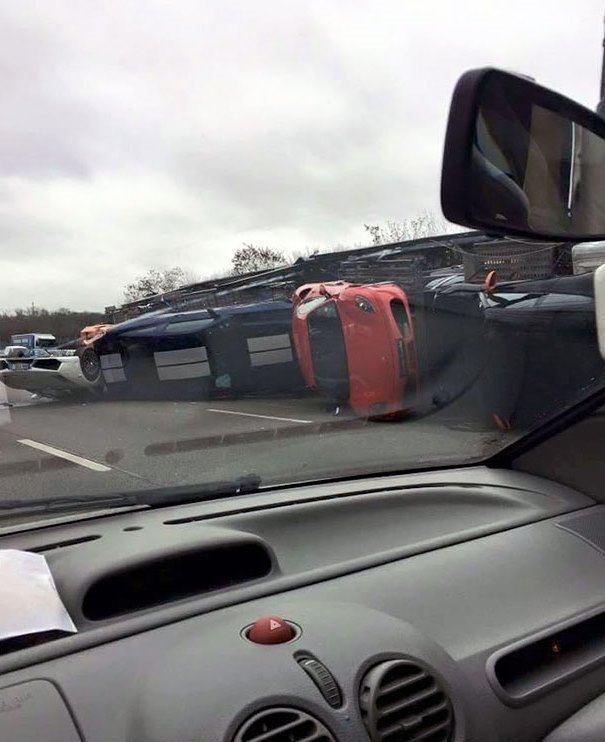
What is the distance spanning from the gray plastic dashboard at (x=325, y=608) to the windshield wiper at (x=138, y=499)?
0.20ft

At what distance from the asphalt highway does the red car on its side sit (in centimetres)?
30

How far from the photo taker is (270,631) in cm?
173

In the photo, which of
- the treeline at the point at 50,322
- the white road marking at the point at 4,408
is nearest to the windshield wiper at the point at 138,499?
the white road marking at the point at 4,408

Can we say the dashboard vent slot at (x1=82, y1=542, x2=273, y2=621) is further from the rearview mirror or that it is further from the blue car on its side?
the blue car on its side

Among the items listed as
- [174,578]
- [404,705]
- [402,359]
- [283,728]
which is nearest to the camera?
[283,728]

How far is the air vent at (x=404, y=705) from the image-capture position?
1577 mm

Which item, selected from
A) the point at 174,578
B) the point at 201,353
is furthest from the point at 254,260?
the point at 174,578

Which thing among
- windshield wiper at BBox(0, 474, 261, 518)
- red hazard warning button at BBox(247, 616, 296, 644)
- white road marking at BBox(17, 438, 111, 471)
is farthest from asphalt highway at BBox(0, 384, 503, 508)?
red hazard warning button at BBox(247, 616, 296, 644)

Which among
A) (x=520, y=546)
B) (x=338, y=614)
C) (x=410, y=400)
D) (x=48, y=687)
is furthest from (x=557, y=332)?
(x=48, y=687)

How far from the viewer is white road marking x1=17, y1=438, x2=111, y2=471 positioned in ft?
9.92

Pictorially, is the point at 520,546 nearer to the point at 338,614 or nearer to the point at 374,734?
the point at 338,614

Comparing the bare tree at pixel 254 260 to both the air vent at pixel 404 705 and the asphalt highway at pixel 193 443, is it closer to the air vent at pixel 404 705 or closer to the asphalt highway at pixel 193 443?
the asphalt highway at pixel 193 443

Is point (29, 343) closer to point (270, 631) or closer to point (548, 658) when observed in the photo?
point (270, 631)

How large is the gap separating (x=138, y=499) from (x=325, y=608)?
2.97 feet
